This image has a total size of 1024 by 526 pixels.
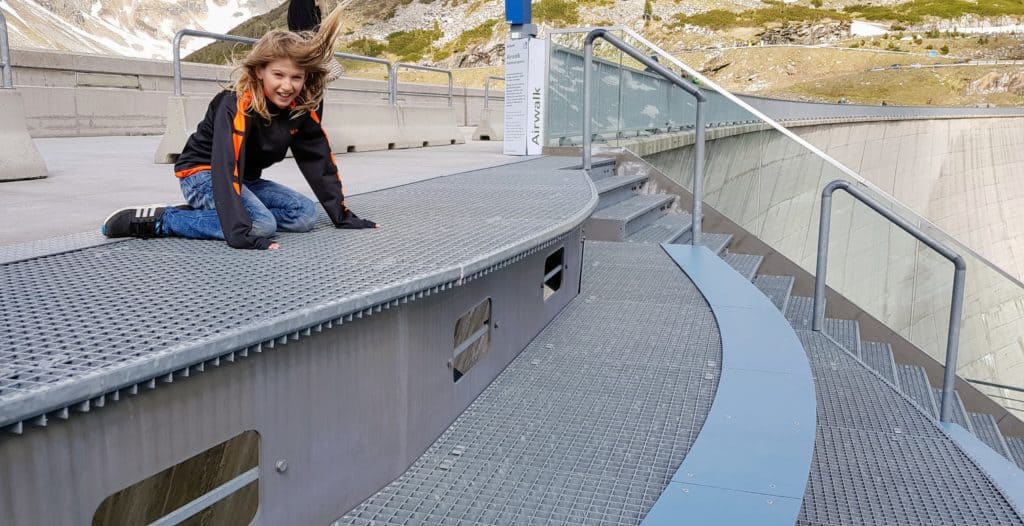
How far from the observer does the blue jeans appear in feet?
10.7

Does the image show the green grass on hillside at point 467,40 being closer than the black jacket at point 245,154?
No

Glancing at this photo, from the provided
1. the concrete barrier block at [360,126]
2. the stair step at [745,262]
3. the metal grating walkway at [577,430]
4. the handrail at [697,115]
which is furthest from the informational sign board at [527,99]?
the metal grating walkway at [577,430]

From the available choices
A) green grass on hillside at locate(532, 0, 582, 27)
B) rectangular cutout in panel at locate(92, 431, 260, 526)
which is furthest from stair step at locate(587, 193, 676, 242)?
green grass on hillside at locate(532, 0, 582, 27)

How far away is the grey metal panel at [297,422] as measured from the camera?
1.53 meters

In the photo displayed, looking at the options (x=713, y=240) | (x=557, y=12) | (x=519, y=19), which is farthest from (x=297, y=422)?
(x=557, y=12)

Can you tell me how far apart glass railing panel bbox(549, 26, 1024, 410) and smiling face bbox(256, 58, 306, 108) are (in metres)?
4.08

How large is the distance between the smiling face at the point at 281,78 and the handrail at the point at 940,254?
3.84 metres

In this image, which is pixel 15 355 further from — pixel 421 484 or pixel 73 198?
pixel 73 198

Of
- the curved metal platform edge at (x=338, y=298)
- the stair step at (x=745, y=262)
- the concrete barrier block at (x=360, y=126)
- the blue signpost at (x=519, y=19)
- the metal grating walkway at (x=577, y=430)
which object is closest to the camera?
the curved metal platform edge at (x=338, y=298)

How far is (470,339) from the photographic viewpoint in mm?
3152

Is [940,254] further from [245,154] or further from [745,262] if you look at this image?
[245,154]

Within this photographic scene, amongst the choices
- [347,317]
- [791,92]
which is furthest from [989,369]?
[791,92]

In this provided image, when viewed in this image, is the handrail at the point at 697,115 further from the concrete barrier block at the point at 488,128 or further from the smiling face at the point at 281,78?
the concrete barrier block at the point at 488,128

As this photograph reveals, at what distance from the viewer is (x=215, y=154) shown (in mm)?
3025
